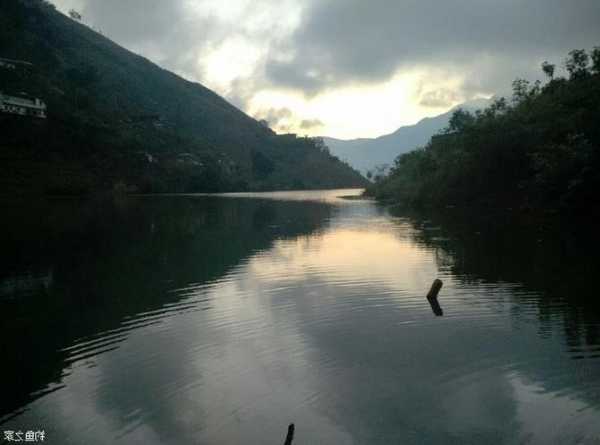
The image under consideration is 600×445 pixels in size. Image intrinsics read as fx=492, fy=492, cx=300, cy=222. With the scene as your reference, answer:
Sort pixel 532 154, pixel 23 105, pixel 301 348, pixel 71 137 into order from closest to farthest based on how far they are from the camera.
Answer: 1. pixel 301 348
2. pixel 532 154
3. pixel 23 105
4. pixel 71 137

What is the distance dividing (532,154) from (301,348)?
55341mm

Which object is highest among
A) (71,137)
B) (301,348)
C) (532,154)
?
(71,137)

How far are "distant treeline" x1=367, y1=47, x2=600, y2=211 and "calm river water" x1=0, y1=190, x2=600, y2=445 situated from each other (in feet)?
73.9

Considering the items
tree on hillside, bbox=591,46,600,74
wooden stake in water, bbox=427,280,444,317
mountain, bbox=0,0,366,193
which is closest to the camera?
wooden stake in water, bbox=427,280,444,317

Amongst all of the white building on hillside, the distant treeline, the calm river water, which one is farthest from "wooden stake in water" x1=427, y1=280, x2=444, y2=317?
the white building on hillside

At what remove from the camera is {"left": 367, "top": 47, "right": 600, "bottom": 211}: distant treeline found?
169ft

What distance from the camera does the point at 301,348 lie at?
599 inches

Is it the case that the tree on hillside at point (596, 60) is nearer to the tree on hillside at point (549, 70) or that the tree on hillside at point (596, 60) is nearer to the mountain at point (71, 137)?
the tree on hillside at point (549, 70)

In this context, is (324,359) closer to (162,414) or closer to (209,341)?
(209,341)

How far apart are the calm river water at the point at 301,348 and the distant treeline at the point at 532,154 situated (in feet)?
73.9

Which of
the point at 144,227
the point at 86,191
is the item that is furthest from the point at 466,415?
the point at 86,191

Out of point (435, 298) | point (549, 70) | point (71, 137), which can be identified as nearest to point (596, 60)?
point (549, 70)

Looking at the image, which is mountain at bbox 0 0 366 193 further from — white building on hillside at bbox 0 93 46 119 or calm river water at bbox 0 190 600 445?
calm river water at bbox 0 190 600 445

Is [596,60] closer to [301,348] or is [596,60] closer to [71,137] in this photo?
[301,348]
